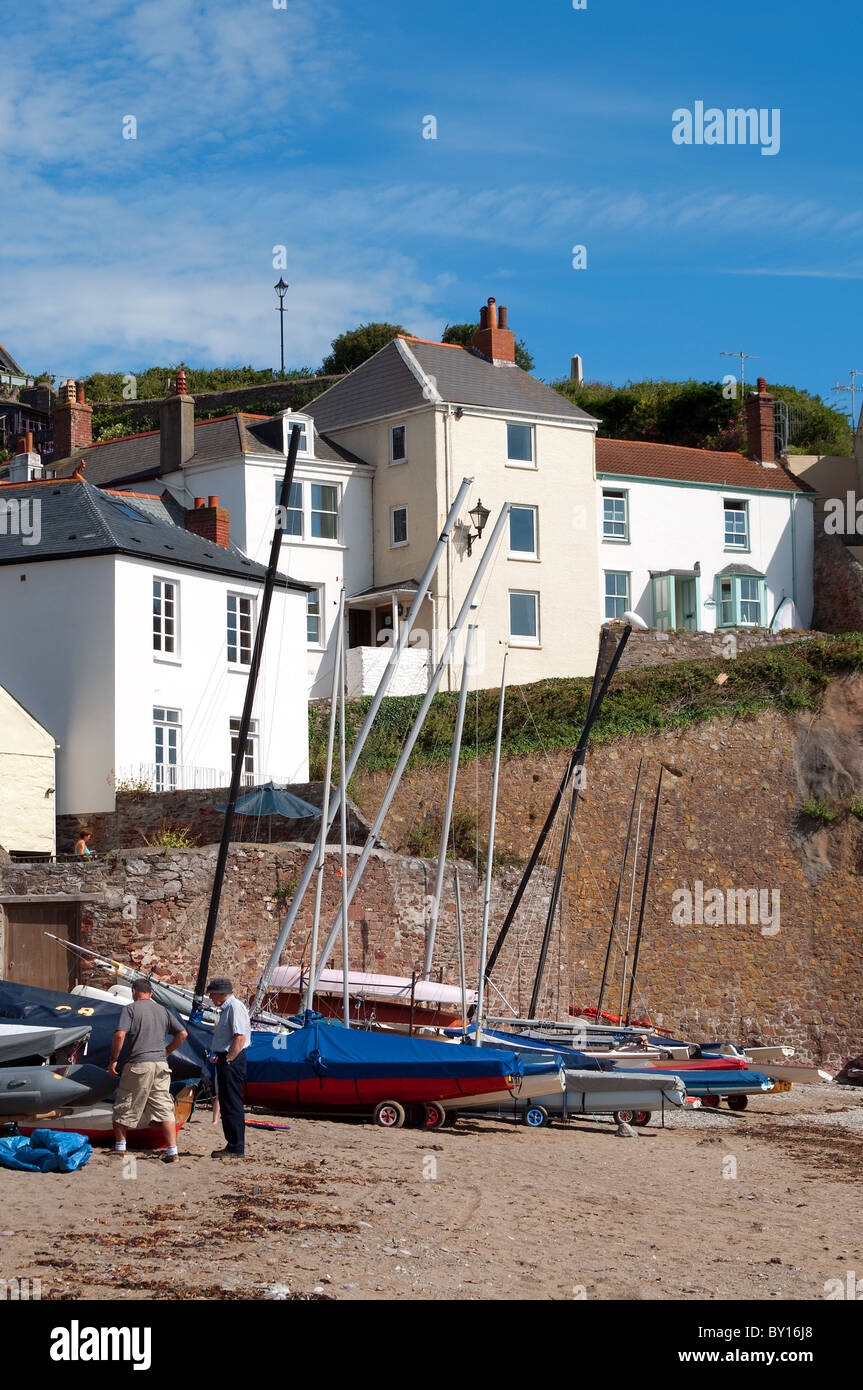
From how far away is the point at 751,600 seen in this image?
47.4m

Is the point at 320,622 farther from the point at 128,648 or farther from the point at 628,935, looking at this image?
the point at 628,935

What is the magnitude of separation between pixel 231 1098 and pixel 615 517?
33848 mm

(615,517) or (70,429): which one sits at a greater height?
(70,429)

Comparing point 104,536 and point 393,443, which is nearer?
point 104,536

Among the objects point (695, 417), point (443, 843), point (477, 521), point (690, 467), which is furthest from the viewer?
point (695, 417)

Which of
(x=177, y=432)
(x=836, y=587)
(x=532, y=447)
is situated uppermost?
(x=177, y=432)

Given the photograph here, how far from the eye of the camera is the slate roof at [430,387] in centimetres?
4316

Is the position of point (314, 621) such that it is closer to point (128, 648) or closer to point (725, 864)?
point (128, 648)

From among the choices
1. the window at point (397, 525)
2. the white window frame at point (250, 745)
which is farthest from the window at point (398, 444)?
the white window frame at point (250, 745)

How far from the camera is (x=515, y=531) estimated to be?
42.9 metres

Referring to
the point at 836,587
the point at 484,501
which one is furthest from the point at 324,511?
the point at 836,587

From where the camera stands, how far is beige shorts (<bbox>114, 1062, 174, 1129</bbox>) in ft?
46.3

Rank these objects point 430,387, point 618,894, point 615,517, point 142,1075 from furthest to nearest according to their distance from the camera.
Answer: point 615,517 < point 430,387 < point 618,894 < point 142,1075

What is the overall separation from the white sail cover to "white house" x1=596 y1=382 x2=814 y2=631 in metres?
20.3
